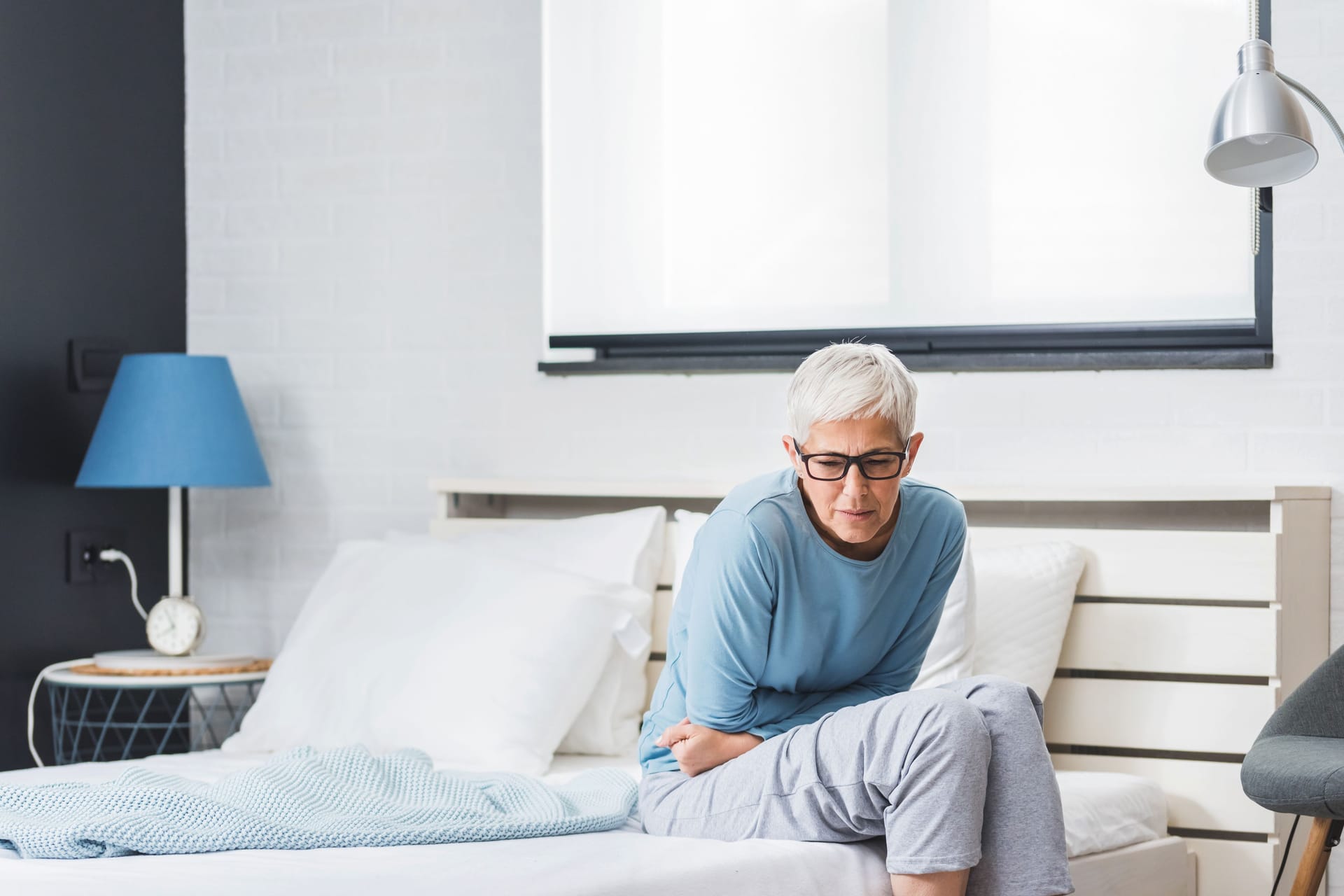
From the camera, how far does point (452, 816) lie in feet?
5.90

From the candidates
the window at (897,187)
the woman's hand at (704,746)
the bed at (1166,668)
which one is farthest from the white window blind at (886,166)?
the woman's hand at (704,746)

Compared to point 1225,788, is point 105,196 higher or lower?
higher

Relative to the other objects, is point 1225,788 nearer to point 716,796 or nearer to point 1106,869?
point 1106,869

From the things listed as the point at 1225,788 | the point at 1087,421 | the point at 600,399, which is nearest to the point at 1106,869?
the point at 1225,788

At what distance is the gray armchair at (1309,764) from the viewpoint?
1.97m

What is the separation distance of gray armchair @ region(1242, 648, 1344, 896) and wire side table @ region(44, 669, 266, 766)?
72.7 inches

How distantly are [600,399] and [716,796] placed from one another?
4.51ft

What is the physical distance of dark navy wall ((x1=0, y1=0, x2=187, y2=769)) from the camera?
3002mm

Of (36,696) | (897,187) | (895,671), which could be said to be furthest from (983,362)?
(36,696)

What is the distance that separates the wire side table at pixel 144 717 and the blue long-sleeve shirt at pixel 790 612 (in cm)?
138

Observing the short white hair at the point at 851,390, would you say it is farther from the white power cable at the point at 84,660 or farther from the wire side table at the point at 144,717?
the white power cable at the point at 84,660

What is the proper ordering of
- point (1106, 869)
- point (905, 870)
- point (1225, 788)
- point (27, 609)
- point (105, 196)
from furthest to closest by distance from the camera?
1. point (105, 196)
2. point (27, 609)
3. point (1225, 788)
4. point (1106, 869)
5. point (905, 870)

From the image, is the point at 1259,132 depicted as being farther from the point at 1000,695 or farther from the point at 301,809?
the point at 301,809

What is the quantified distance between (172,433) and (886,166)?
5.06 ft
